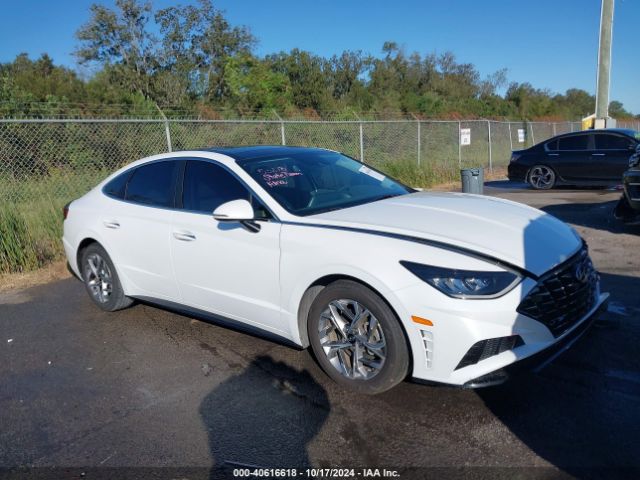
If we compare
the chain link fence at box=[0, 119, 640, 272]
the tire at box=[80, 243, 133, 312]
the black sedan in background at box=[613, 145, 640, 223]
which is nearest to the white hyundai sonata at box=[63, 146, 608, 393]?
the tire at box=[80, 243, 133, 312]

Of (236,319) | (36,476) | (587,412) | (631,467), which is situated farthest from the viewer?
(236,319)

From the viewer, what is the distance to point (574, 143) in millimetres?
12773

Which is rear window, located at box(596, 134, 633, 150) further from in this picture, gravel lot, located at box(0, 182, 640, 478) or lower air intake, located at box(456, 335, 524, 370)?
lower air intake, located at box(456, 335, 524, 370)

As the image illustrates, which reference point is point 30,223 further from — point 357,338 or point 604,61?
point 604,61

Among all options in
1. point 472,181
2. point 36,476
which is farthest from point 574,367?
point 472,181

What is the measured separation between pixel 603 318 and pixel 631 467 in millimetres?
2026

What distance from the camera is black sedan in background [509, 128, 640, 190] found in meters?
12.0

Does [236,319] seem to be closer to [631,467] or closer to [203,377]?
[203,377]

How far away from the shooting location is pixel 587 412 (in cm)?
310

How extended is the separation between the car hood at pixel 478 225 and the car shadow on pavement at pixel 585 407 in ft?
2.19

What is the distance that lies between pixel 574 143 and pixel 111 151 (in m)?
10.4

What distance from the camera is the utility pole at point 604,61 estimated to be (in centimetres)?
1738

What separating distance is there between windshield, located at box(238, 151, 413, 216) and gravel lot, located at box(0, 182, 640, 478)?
118 centimetres

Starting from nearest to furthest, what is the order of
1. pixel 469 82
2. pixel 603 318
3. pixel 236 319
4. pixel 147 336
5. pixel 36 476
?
pixel 36 476 < pixel 236 319 < pixel 603 318 < pixel 147 336 < pixel 469 82
